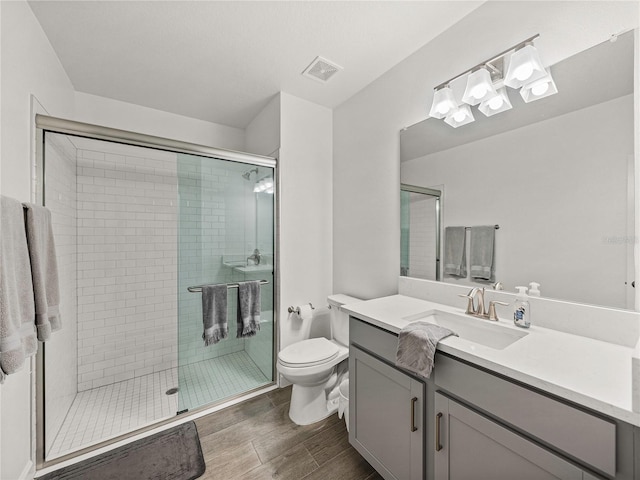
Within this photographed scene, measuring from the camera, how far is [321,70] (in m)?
2.01

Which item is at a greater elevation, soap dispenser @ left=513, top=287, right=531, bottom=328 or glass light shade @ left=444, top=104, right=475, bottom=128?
glass light shade @ left=444, top=104, right=475, bottom=128

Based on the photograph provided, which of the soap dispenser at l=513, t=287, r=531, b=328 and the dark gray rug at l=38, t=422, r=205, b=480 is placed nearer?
the soap dispenser at l=513, t=287, r=531, b=328

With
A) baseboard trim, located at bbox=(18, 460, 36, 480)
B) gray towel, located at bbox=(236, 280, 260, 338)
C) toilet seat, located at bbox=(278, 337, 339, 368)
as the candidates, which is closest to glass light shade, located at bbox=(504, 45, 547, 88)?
toilet seat, located at bbox=(278, 337, 339, 368)

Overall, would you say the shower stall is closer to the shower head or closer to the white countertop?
the shower head

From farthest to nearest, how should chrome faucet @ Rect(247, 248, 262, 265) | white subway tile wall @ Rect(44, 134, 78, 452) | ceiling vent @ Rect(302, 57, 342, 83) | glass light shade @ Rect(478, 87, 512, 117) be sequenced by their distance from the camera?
chrome faucet @ Rect(247, 248, 262, 265) < ceiling vent @ Rect(302, 57, 342, 83) < white subway tile wall @ Rect(44, 134, 78, 452) < glass light shade @ Rect(478, 87, 512, 117)

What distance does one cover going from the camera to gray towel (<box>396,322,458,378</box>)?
103cm

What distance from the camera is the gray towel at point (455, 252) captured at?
5.04 ft

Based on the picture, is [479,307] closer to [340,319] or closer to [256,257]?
[340,319]

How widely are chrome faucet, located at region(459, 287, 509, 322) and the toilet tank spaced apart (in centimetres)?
91

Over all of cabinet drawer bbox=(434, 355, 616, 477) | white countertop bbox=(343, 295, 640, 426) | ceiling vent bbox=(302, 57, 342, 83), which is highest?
ceiling vent bbox=(302, 57, 342, 83)

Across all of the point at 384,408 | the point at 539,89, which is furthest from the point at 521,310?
the point at 539,89

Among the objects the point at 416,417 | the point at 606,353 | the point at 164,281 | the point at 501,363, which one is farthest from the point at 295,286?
the point at 606,353

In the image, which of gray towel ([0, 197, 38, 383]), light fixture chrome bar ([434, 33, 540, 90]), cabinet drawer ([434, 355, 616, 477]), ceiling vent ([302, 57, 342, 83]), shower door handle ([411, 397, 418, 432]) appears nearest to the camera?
cabinet drawer ([434, 355, 616, 477])

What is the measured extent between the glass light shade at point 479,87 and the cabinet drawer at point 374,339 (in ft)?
4.24
